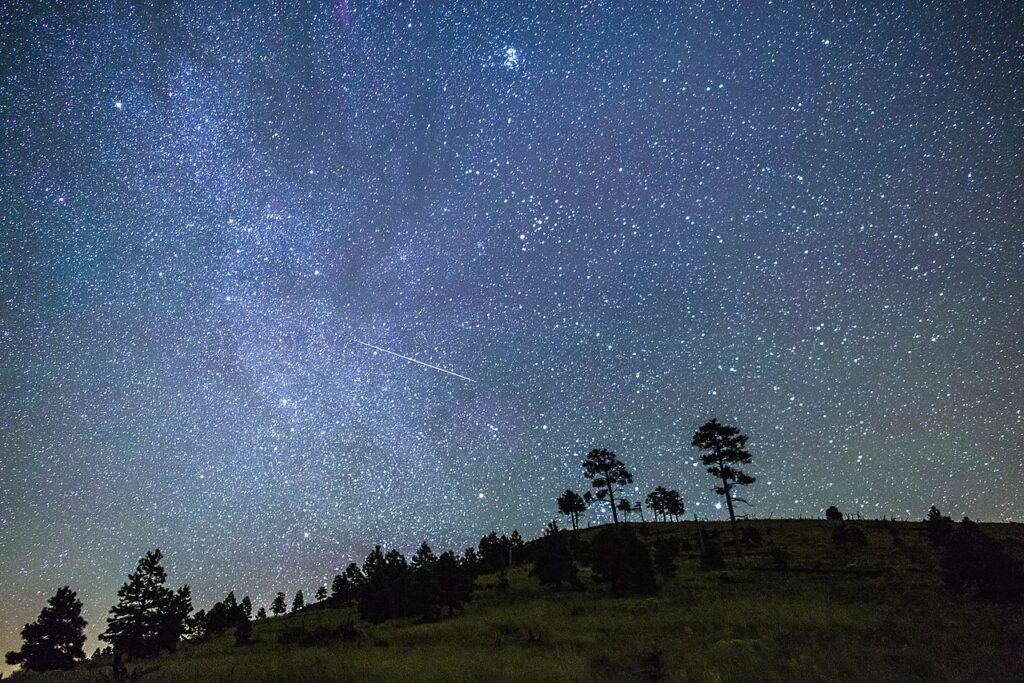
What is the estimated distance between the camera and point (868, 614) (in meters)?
21.6

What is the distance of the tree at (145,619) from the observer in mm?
43531

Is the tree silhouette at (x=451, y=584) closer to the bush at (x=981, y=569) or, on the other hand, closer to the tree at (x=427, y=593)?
the tree at (x=427, y=593)

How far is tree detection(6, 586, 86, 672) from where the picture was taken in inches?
1857

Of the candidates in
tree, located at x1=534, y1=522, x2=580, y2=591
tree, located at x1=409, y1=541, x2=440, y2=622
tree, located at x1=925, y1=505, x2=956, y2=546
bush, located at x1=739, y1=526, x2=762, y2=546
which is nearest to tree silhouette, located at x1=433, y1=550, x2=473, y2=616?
tree, located at x1=409, y1=541, x2=440, y2=622

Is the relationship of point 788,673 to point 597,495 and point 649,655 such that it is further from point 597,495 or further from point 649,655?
point 597,495

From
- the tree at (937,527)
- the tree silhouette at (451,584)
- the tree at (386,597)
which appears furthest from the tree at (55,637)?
the tree at (937,527)

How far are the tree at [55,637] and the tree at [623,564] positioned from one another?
161 feet

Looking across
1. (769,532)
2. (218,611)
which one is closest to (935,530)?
(769,532)

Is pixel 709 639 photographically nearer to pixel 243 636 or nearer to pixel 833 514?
pixel 243 636

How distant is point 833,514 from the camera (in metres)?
71.2

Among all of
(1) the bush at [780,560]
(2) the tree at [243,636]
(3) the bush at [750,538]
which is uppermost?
(3) the bush at [750,538]

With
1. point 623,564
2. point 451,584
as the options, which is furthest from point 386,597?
point 623,564

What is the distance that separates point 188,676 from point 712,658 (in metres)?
19.3

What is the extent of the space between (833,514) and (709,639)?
215 feet
